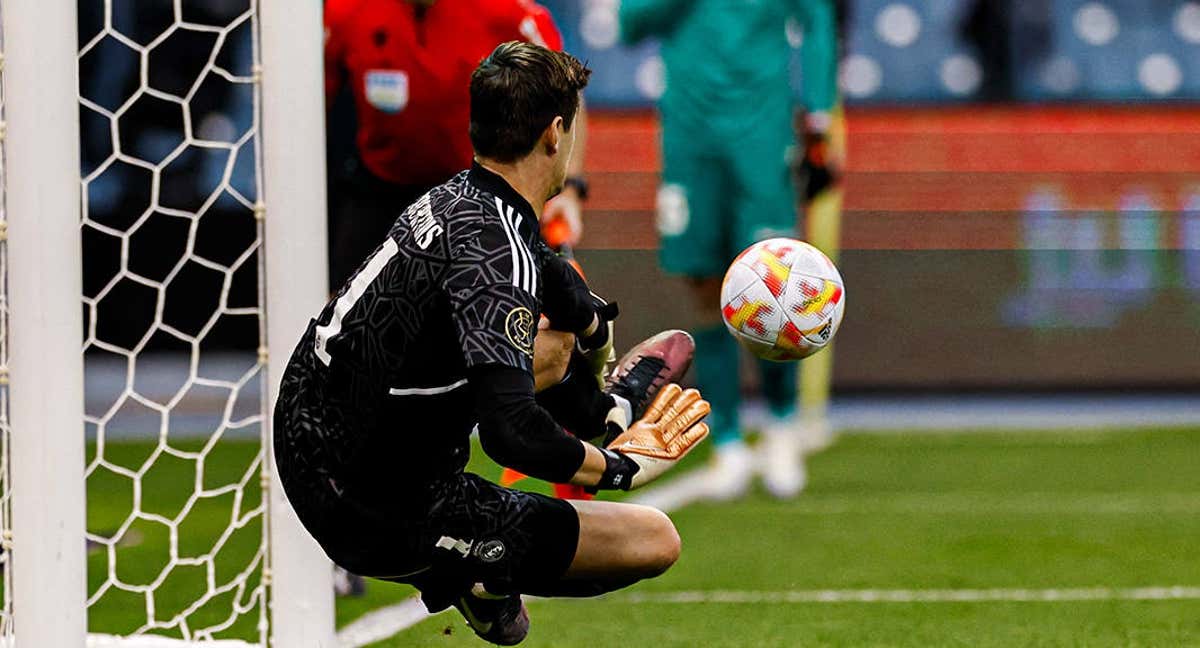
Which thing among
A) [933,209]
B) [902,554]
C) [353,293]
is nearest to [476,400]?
[353,293]

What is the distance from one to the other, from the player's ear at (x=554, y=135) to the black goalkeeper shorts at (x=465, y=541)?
0.65 m

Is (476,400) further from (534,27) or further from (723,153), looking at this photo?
(723,153)

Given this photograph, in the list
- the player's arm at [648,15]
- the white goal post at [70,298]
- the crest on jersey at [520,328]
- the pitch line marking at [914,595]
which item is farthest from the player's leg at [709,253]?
the crest on jersey at [520,328]

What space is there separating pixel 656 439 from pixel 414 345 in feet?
1.51

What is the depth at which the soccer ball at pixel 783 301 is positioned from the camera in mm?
3791

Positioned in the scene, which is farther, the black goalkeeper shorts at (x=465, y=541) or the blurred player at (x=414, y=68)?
the blurred player at (x=414, y=68)

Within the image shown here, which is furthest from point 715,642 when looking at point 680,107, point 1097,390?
point 1097,390

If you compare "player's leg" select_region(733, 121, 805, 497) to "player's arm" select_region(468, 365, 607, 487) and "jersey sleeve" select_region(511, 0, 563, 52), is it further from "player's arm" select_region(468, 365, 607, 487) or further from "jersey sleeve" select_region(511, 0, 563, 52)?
A: "player's arm" select_region(468, 365, 607, 487)

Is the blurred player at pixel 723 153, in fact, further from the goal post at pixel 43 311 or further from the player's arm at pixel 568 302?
the goal post at pixel 43 311

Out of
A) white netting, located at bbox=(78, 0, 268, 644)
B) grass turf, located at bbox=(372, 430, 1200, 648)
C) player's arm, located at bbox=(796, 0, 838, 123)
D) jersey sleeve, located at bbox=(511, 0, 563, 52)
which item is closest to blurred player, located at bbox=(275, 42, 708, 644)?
grass turf, located at bbox=(372, 430, 1200, 648)

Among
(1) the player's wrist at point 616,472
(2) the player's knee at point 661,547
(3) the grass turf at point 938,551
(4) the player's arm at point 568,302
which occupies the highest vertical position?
(4) the player's arm at point 568,302

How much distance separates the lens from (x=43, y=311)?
362cm

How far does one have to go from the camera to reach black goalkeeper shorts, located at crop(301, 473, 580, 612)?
3387 millimetres

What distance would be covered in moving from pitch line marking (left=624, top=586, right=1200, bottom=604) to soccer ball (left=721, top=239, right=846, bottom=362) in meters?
1.29
